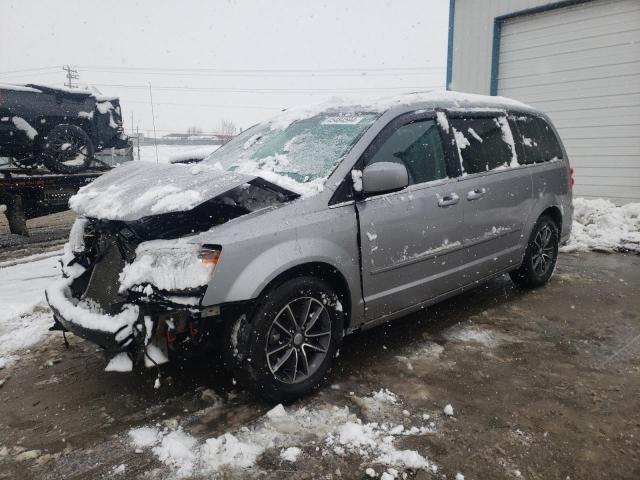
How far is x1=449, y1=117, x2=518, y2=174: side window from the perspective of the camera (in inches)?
143

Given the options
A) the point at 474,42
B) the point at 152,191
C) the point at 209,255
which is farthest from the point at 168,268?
the point at 474,42

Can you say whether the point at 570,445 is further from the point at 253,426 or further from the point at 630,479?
the point at 253,426

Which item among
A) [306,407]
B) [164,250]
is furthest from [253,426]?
[164,250]

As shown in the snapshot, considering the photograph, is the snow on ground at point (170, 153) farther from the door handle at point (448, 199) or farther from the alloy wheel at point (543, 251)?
the alloy wheel at point (543, 251)

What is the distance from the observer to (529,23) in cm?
912

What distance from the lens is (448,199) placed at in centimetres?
339

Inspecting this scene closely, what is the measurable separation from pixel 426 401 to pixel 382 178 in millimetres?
1338

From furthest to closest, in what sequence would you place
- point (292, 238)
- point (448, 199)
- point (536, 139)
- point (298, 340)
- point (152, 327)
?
point (536, 139), point (448, 199), point (298, 340), point (292, 238), point (152, 327)

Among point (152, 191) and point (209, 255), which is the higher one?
point (152, 191)

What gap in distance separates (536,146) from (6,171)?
26.4 ft

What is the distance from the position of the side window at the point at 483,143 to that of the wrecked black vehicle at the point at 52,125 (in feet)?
24.4

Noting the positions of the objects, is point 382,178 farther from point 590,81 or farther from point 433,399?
point 590,81

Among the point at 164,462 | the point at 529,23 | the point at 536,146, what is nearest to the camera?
the point at 164,462

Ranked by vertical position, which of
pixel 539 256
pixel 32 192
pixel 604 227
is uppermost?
pixel 32 192
